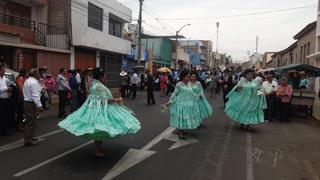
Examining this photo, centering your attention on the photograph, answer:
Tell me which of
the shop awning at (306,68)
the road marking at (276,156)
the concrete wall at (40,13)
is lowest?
the road marking at (276,156)

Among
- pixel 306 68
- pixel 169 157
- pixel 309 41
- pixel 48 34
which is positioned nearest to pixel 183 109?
pixel 169 157

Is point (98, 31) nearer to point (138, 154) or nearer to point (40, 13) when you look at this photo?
point (40, 13)

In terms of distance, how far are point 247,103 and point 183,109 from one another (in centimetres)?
252

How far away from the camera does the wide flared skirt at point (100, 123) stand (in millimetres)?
6975

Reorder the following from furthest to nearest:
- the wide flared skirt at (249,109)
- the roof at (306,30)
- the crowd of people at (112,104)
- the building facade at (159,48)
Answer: the building facade at (159,48) < the roof at (306,30) < the wide flared skirt at (249,109) < the crowd of people at (112,104)

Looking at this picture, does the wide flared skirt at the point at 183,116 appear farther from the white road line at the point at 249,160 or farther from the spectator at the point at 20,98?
the spectator at the point at 20,98

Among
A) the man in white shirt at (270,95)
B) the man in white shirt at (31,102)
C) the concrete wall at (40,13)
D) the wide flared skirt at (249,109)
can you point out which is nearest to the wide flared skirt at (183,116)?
the wide flared skirt at (249,109)

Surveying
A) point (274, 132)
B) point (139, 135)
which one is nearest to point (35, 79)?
point (139, 135)

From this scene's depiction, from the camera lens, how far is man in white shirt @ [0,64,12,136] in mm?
9727

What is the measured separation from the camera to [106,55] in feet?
103

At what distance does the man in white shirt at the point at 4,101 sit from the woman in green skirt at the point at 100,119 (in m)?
3.22

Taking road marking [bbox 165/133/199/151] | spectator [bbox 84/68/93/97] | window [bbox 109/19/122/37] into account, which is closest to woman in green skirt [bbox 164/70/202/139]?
road marking [bbox 165/133/199/151]

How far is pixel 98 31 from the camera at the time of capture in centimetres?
2762

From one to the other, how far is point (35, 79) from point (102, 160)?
8.67 ft
